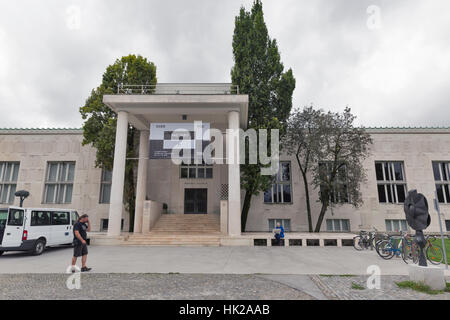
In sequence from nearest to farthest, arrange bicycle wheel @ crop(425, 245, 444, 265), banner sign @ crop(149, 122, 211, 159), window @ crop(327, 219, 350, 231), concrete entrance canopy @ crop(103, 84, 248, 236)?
1. bicycle wheel @ crop(425, 245, 444, 265)
2. concrete entrance canopy @ crop(103, 84, 248, 236)
3. banner sign @ crop(149, 122, 211, 159)
4. window @ crop(327, 219, 350, 231)

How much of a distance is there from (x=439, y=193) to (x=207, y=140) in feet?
61.5

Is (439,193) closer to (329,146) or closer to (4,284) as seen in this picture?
(329,146)

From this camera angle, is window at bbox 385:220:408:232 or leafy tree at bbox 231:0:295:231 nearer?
leafy tree at bbox 231:0:295:231

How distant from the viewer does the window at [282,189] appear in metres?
19.9

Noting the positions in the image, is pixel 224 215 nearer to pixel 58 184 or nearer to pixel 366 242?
pixel 366 242

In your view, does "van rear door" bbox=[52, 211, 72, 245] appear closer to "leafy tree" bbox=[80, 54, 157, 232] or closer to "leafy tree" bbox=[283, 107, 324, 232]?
"leafy tree" bbox=[80, 54, 157, 232]

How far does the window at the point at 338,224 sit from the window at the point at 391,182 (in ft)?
11.0

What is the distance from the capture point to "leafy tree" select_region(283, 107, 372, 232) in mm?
Result: 16344

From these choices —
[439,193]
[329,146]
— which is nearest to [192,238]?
[329,146]

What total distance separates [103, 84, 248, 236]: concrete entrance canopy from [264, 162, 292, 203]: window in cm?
552

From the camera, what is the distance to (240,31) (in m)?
18.2

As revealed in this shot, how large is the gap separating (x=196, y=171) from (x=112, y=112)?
25.2ft

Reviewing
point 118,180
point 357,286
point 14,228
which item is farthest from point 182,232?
point 357,286
